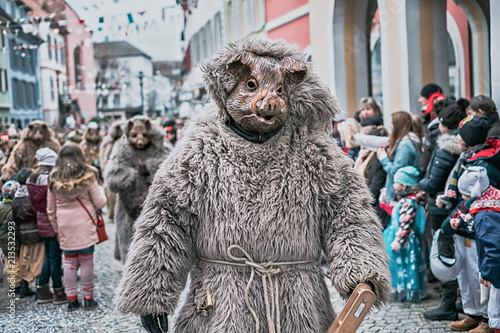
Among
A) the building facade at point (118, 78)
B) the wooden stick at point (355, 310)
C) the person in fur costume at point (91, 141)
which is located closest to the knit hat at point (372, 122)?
the wooden stick at point (355, 310)

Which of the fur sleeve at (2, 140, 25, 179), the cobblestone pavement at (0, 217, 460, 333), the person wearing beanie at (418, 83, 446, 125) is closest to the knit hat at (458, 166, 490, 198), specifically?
the cobblestone pavement at (0, 217, 460, 333)

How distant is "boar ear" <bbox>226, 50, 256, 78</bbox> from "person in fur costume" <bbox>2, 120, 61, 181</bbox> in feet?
16.4

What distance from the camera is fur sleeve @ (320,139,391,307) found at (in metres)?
2.75

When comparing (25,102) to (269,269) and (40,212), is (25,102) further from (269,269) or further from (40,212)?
(269,269)

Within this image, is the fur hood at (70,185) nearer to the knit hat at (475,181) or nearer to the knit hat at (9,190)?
the knit hat at (9,190)

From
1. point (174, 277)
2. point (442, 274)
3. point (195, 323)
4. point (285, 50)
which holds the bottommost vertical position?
point (442, 274)

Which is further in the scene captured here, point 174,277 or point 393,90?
point 393,90

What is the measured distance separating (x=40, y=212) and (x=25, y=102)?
2.63 m

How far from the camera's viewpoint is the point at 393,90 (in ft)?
32.8

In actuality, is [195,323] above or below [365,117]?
below

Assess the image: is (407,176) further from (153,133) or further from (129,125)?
(129,125)

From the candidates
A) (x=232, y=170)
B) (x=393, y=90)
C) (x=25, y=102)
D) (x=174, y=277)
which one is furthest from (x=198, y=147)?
(x=393, y=90)

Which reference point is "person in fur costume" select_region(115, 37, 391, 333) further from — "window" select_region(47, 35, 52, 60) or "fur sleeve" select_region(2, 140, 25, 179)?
"window" select_region(47, 35, 52, 60)

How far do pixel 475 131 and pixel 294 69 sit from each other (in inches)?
94.6
